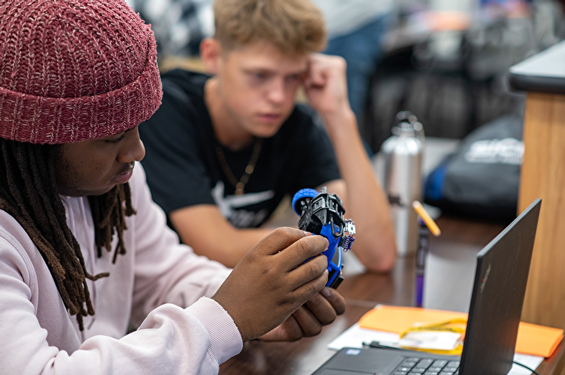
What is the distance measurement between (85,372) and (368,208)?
90cm

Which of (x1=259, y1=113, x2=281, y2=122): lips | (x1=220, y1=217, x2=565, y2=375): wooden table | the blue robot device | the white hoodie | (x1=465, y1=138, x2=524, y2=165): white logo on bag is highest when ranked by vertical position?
the blue robot device

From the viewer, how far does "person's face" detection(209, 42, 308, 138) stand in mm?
1478

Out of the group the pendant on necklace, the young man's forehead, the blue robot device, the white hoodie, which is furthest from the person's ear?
the blue robot device

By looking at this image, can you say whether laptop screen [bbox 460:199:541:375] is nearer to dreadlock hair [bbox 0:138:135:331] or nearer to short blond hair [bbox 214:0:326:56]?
dreadlock hair [bbox 0:138:135:331]

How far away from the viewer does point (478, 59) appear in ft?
13.5

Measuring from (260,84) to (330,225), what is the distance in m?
0.73

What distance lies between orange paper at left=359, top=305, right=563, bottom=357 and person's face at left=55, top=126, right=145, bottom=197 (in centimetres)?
51

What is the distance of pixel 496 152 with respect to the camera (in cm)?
180

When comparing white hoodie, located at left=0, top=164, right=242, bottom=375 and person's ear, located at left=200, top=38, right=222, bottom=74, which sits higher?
person's ear, located at left=200, top=38, right=222, bottom=74

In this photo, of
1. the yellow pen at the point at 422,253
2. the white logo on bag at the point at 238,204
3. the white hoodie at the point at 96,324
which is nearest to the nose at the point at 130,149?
the white hoodie at the point at 96,324

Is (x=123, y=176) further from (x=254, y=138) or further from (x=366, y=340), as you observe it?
(x=254, y=138)

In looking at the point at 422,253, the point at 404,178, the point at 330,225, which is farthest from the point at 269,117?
the point at 330,225

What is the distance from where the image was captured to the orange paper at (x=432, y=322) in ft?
3.51

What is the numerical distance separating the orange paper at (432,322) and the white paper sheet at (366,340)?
1 cm
